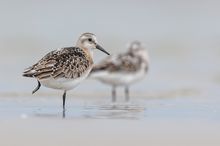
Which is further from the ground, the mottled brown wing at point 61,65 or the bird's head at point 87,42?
the bird's head at point 87,42

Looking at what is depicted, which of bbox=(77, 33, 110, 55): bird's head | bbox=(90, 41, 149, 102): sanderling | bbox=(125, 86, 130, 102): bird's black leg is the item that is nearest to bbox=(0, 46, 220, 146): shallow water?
bbox=(125, 86, 130, 102): bird's black leg

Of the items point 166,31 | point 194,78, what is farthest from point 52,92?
point 166,31

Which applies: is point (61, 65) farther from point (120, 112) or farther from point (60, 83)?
point (120, 112)

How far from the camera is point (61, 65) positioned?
11086 mm

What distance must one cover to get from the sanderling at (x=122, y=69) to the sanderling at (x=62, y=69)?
2908 millimetres

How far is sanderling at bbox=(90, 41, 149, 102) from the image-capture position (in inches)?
584

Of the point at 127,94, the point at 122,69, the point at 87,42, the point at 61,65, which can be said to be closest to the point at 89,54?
the point at 87,42

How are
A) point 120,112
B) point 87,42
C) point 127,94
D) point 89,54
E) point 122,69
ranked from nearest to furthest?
point 120,112
point 89,54
point 87,42
point 127,94
point 122,69

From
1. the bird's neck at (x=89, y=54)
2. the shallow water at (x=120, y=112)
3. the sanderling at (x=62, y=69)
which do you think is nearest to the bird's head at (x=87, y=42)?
the bird's neck at (x=89, y=54)

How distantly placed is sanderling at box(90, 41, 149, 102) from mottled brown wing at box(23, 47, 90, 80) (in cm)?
293

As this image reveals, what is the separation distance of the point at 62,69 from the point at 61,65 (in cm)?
7

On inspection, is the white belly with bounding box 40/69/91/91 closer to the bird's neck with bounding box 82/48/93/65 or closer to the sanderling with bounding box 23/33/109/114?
the sanderling with bounding box 23/33/109/114

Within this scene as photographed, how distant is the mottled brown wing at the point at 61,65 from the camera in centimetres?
1080

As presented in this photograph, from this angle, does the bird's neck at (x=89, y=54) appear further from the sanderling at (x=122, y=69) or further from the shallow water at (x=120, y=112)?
the sanderling at (x=122, y=69)
